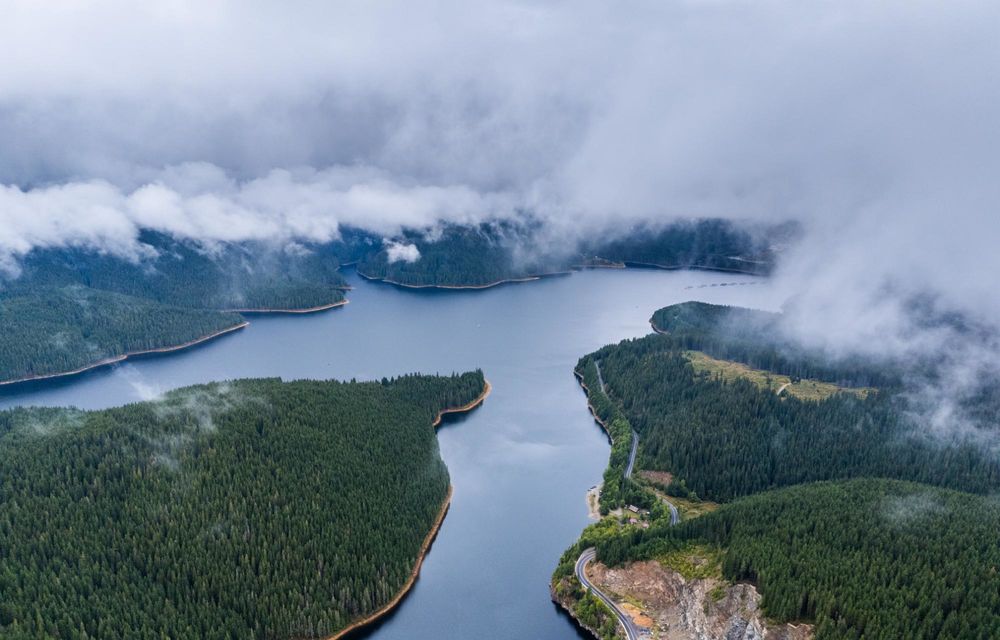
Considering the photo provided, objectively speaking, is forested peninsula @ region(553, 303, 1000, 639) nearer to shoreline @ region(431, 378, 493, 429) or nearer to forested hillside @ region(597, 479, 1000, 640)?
forested hillside @ region(597, 479, 1000, 640)

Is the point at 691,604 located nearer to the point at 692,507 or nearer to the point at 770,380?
the point at 692,507

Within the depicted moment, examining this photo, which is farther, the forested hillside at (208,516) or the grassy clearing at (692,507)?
the grassy clearing at (692,507)

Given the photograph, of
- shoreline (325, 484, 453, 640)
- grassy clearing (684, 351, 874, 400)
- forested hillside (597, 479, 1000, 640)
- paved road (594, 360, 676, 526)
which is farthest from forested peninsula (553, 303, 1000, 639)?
shoreline (325, 484, 453, 640)

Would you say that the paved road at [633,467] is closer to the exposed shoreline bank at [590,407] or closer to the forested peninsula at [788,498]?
the forested peninsula at [788,498]

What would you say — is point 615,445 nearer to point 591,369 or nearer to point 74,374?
point 591,369

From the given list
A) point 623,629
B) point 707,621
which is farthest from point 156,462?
point 707,621

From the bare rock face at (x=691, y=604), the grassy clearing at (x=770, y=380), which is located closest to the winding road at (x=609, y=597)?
the bare rock face at (x=691, y=604)

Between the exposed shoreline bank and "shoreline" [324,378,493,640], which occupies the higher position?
the exposed shoreline bank
